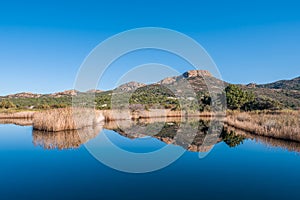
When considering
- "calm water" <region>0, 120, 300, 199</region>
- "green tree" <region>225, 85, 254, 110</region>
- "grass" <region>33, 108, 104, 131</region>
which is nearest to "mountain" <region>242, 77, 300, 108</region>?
"green tree" <region>225, 85, 254, 110</region>

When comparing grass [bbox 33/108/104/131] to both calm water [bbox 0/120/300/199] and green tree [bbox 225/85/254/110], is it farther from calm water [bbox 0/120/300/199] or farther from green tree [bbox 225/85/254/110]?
green tree [bbox 225/85/254/110]

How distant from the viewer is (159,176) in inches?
294

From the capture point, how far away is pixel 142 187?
255 inches

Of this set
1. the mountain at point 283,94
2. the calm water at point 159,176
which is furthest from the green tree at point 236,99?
the calm water at point 159,176

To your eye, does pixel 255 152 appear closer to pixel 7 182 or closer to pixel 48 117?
pixel 7 182

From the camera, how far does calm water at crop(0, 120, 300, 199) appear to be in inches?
233

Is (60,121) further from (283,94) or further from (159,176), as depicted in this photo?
(283,94)

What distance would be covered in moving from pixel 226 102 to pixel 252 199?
1491 inches

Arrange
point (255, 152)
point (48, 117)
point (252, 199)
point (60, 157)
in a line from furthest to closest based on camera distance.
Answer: point (48, 117) → point (255, 152) → point (60, 157) → point (252, 199)

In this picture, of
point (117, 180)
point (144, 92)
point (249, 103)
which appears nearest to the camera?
point (117, 180)

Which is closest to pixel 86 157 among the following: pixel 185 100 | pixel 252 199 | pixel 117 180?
pixel 117 180

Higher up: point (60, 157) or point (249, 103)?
point (249, 103)

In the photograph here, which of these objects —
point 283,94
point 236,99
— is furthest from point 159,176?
point 283,94

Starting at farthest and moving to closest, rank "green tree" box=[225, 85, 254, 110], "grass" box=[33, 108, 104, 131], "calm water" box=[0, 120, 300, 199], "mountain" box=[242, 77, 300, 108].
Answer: "mountain" box=[242, 77, 300, 108] < "green tree" box=[225, 85, 254, 110] < "grass" box=[33, 108, 104, 131] < "calm water" box=[0, 120, 300, 199]
